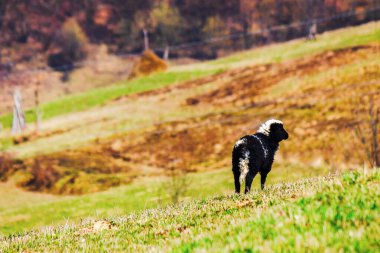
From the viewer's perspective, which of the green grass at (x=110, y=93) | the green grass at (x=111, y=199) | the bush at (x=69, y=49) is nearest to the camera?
the green grass at (x=111, y=199)

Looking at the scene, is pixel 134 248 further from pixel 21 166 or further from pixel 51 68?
pixel 51 68

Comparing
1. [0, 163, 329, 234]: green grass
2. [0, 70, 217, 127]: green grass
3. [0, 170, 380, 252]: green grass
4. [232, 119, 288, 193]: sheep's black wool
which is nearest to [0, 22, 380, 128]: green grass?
[0, 70, 217, 127]: green grass

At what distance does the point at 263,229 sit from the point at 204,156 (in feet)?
171

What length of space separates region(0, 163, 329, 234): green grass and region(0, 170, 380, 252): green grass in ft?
108

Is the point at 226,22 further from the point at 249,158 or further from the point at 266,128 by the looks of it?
the point at 249,158

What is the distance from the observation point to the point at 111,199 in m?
49.3

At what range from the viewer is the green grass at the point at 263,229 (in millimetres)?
6324

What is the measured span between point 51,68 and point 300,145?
485 ft

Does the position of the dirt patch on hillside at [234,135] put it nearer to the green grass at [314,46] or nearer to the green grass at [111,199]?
the green grass at [111,199]

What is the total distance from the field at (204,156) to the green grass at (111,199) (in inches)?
7.7

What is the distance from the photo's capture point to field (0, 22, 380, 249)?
7.54 meters

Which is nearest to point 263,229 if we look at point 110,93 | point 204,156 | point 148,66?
point 204,156

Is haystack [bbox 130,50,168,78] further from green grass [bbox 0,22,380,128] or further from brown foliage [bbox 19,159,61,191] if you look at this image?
brown foliage [bbox 19,159,61,191]

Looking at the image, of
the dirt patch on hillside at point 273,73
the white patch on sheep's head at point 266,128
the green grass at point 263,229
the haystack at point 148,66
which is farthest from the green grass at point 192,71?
the green grass at point 263,229
